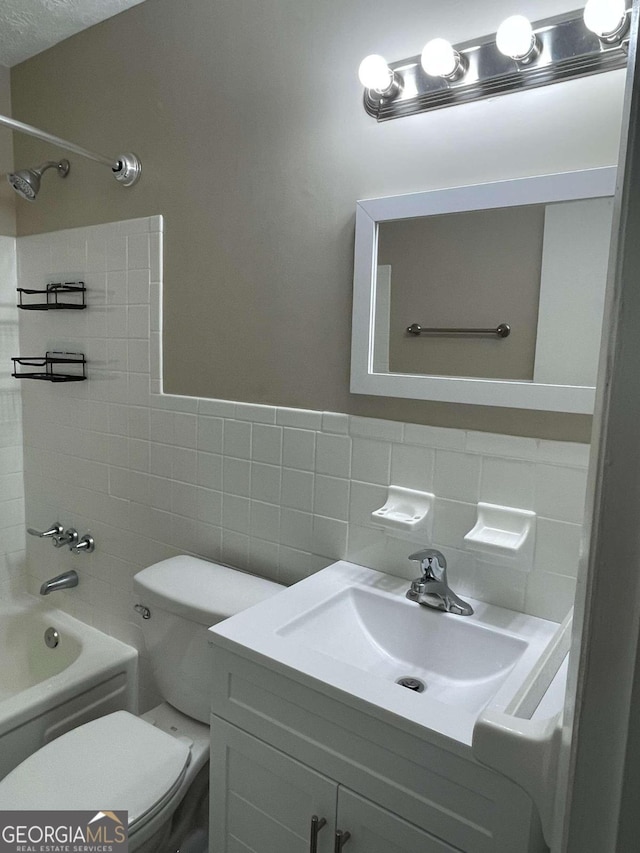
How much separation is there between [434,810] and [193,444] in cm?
122

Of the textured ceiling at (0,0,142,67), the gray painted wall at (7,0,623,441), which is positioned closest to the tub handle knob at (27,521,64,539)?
the gray painted wall at (7,0,623,441)

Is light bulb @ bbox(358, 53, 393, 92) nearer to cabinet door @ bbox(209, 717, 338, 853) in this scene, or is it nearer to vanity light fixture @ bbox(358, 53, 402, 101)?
vanity light fixture @ bbox(358, 53, 402, 101)

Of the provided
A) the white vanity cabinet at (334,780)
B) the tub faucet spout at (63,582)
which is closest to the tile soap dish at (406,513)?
the white vanity cabinet at (334,780)

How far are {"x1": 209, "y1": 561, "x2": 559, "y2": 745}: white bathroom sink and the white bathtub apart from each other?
894 mm

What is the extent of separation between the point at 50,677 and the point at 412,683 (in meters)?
1.53

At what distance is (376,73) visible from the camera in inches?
52.3

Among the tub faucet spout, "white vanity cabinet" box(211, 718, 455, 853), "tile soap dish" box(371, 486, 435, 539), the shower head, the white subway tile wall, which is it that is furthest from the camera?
the white subway tile wall

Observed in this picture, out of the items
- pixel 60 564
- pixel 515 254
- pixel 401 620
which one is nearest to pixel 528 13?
pixel 515 254

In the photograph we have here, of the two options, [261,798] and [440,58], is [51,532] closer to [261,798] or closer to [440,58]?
[261,798]

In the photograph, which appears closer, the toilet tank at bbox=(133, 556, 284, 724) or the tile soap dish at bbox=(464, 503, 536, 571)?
the tile soap dish at bbox=(464, 503, 536, 571)

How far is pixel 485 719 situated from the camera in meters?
0.45

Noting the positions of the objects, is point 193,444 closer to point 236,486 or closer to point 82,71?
point 236,486

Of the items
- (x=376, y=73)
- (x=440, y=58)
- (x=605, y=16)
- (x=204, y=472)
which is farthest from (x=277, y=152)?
(x=204, y=472)

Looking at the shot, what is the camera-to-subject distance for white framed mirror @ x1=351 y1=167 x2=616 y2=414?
47.0 inches
